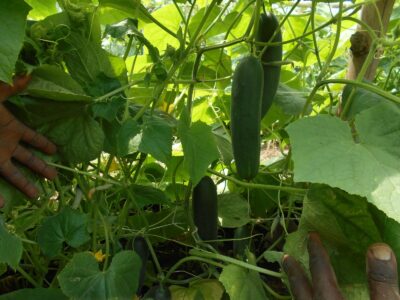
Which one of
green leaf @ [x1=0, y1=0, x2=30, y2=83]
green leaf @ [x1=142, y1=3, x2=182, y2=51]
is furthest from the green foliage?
green leaf @ [x1=142, y1=3, x2=182, y2=51]

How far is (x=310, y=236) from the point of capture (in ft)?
2.87

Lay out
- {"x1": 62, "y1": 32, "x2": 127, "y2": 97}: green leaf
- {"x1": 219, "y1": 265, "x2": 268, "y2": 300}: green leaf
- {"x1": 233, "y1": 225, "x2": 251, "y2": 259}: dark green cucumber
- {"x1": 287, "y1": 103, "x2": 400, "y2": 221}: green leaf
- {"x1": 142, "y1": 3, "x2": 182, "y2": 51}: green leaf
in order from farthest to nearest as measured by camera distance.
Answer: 1. {"x1": 142, "y1": 3, "x2": 182, "y2": 51}: green leaf
2. {"x1": 233, "y1": 225, "x2": 251, "y2": 259}: dark green cucumber
3. {"x1": 62, "y1": 32, "x2": 127, "y2": 97}: green leaf
4. {"x1": 219, "y1": 265, "x2": 268, "y2": 300}: green leaf
5. {"x1": 287, "y1": 103, "x2": 400, "y2": 221}: green leaf

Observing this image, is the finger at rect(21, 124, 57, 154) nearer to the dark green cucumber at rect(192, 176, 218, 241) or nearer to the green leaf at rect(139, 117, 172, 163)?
the green leaf at rect(139, 117, 172, 163)

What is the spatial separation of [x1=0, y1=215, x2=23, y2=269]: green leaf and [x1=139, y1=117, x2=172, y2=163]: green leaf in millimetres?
264

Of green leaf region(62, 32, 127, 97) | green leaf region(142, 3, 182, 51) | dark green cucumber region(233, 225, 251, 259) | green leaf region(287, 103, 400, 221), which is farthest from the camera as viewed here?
green leaf region(142, 3, 182, 51)

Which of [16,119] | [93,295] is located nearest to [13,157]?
[16,119]

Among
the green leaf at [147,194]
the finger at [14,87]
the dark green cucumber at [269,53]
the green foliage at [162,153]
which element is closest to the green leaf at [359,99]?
the green foliage at [162,153]

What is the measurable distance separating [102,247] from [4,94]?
459mm

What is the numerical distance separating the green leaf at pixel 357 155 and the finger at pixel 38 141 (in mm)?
484

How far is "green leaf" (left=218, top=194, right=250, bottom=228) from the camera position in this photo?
1251mm

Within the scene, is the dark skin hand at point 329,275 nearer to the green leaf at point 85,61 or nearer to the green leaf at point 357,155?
the green leaf at point 357,155

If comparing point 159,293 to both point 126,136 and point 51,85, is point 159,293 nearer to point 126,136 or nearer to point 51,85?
point 126,136

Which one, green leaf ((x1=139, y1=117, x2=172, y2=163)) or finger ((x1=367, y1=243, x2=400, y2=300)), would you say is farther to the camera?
green leaf ((x1=139, y1=117, x2=172, y2=163))

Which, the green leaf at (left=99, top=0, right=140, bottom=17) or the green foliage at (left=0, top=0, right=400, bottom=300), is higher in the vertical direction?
the green leaf at (left=99, top=0, right=140, bottom=17)
